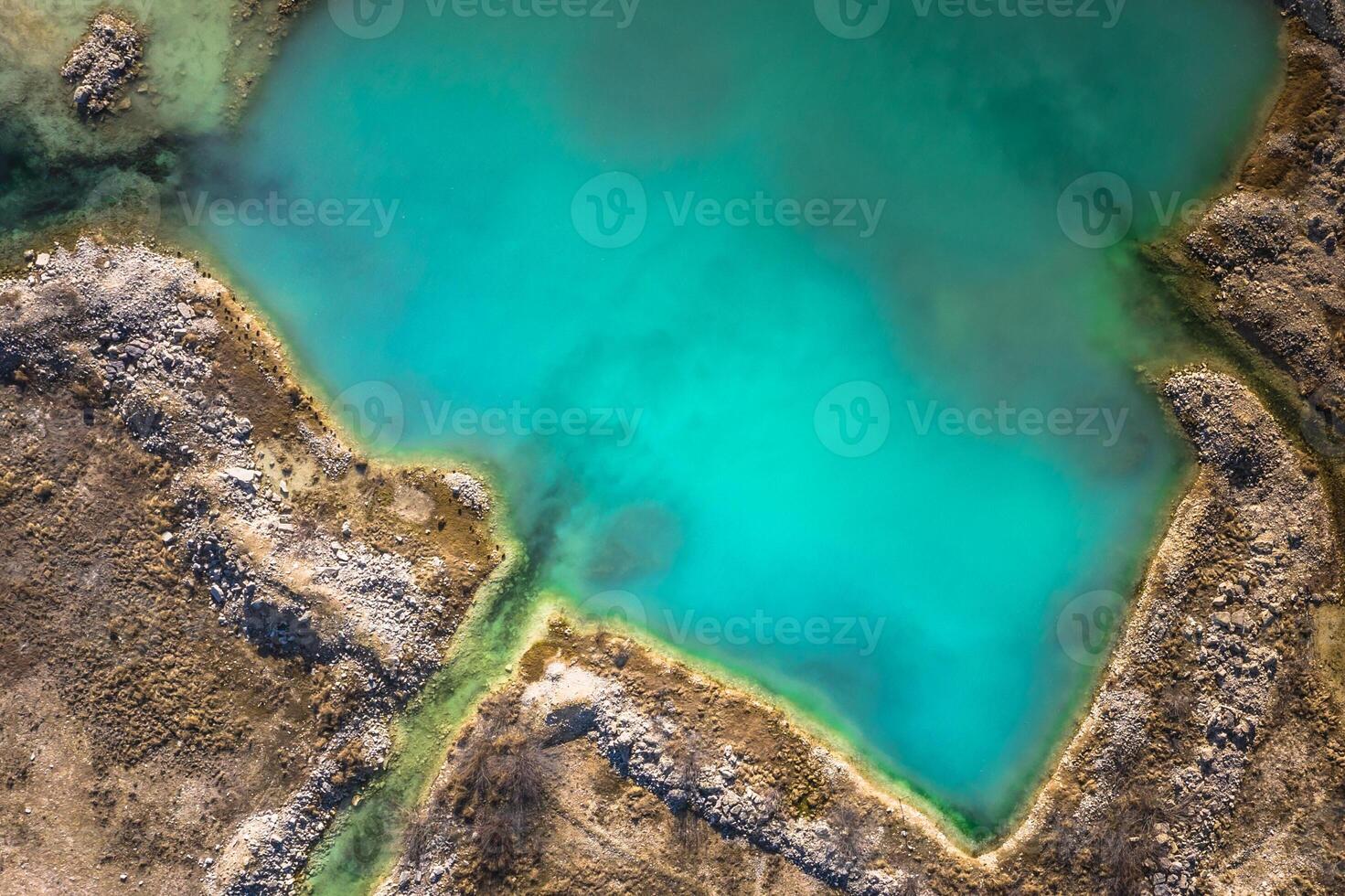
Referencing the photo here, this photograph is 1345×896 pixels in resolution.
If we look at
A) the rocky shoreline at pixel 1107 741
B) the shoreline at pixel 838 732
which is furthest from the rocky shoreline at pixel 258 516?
the rocky shoreline at pixel 1107 741

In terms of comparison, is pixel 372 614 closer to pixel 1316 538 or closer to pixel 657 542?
pixel 657 542

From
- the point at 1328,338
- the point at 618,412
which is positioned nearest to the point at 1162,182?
the point at 1328,338

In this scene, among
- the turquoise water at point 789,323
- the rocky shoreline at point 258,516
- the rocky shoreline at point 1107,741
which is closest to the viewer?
the rocky shoreline at point 258,516

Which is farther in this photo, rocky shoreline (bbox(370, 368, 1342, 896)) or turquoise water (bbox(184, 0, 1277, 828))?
turquoise water (bbox(184, 0, 1277, 828))

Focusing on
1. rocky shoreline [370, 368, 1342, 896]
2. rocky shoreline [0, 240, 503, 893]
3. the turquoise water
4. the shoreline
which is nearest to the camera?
rocky shoreline [0, 240, 503, 893]

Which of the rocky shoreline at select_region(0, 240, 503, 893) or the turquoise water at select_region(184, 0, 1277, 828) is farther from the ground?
the turquoise water at select_region(184, 0, 1277, 828)

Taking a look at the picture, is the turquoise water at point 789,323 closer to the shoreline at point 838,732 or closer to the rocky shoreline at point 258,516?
the shoreline at point 838,732

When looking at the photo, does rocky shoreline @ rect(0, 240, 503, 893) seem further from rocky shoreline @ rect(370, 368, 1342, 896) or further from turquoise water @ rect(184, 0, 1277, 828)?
rocky shoreline @ rect(370, 368, 1342, 896)

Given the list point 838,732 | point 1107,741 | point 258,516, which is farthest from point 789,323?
point 258,516

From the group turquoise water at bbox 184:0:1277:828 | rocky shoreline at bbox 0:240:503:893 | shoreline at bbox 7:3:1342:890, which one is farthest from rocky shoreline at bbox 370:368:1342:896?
rocky shoreline at bbox 0:240:503:893

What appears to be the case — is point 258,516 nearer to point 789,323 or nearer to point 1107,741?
point 789,323
